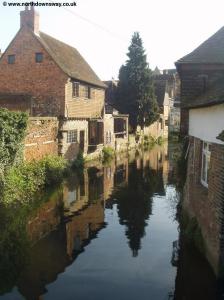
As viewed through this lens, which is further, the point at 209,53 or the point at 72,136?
the point at 72,136

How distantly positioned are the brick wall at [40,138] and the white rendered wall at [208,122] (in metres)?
10.7

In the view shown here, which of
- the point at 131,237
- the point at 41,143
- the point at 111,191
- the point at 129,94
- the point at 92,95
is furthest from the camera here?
the point at 129,94

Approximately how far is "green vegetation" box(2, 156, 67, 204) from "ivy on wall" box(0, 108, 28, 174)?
1.73 feet

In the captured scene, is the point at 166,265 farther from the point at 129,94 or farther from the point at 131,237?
the point at 129,94

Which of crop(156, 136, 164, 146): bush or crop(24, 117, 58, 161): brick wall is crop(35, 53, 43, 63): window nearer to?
crop(24, 117, 58, 161): brick wall

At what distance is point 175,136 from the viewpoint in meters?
62.4

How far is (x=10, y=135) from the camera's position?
16672 mm

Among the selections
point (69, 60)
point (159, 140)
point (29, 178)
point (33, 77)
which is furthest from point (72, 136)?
point (159, 140)

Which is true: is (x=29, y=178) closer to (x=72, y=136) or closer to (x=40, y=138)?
(x=40, y=138)

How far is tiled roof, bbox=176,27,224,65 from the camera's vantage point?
44.6 feet

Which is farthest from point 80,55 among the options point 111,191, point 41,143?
point 111,191

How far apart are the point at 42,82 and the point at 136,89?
18988 mm

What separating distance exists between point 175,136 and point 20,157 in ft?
156

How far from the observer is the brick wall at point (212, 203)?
8.43 m
